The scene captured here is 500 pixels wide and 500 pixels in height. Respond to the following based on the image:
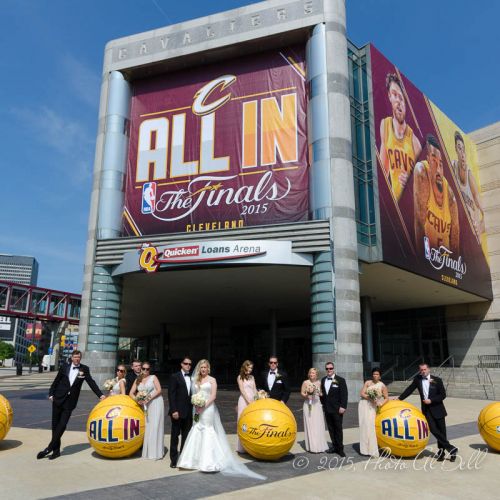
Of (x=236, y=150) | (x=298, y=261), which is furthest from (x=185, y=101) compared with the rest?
(x=298, y=261)

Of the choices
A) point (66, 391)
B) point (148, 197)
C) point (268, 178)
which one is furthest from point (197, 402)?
point (148, 197)

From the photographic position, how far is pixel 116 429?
8859 millimetres

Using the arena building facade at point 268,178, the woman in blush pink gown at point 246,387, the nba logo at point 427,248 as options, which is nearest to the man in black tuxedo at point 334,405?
the woman in blush pink gown at point 246,387

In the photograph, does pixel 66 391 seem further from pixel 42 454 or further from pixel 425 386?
pixel 425 386

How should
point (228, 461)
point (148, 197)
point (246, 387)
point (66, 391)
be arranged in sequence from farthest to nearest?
1. point (148, 197)
2. point (246, 387)
3. point (66, 391)
4. point (228, 461)

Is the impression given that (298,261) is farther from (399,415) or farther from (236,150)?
(399,415)

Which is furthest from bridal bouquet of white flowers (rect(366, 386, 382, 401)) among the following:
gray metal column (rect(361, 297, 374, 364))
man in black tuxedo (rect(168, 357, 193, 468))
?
gray metal column (rect(361, 297, 374, 364))

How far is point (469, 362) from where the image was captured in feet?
125

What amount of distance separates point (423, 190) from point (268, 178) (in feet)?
37.9

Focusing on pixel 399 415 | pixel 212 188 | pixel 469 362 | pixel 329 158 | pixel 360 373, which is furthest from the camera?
pixel 469 362

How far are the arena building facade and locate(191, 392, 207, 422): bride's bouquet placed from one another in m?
14.8

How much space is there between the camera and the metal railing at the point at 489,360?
3641 centimetres

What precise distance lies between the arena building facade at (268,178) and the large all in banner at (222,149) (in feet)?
0.26

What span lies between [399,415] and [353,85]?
22639mm
